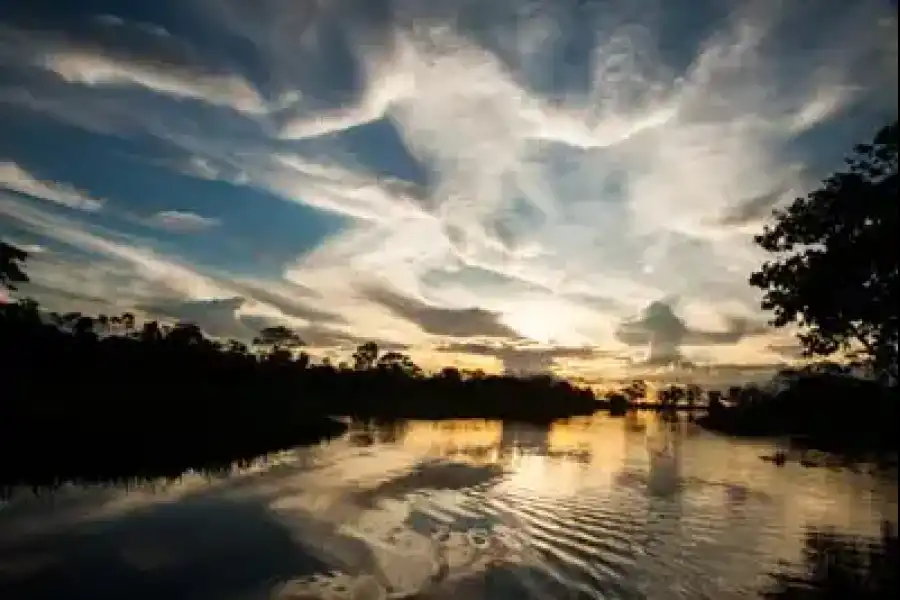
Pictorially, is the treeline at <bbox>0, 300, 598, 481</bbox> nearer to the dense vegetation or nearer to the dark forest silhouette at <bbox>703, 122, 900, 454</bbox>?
the dense vegetation

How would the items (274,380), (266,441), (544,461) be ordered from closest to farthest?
(544,461), (266,441), (274,380)

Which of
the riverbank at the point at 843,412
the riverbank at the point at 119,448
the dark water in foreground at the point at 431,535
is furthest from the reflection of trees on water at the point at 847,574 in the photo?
the riverbank at the point at 119,448

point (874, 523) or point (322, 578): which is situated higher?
point (874, 523)

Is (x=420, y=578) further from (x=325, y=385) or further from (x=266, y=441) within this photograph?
(x=325, y=385)

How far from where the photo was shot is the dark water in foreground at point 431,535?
603 inches

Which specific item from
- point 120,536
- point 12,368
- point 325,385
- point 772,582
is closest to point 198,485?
point 120,536

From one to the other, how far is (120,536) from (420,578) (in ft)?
29.5

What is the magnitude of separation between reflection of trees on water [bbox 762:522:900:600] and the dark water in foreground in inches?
7.3

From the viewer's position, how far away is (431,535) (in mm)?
21594

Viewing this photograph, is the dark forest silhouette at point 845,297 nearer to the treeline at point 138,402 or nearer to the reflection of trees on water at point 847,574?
the reflection of trees on water at point 847,574

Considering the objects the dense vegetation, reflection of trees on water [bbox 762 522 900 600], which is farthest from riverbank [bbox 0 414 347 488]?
reflection of trees on water [bbox 762 522 900 600]

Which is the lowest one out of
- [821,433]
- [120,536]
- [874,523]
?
[120,536]

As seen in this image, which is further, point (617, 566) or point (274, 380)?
point (274, 380)

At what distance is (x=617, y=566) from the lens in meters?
17.4
